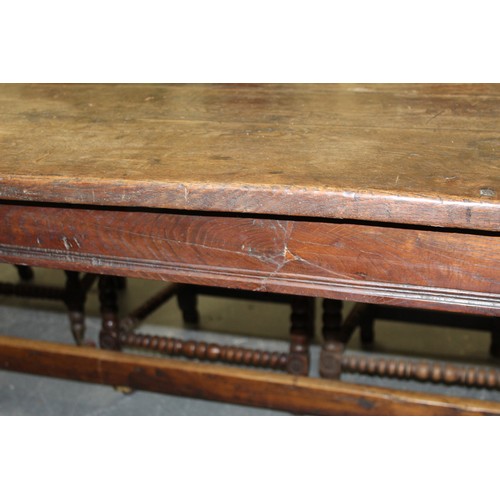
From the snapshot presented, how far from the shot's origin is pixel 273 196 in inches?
54.0

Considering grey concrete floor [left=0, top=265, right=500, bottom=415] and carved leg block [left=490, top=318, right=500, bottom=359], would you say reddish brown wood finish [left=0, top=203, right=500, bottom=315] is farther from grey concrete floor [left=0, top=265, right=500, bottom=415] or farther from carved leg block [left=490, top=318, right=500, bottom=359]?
carved leg block [left=490, top=318, right=500, bottom=359]

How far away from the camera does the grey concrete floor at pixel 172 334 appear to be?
2.62 meters

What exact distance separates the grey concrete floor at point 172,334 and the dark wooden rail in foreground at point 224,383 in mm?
145

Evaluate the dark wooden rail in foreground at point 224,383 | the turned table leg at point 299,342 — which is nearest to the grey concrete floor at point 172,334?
the dark wooden rail in foreground at point 224,383

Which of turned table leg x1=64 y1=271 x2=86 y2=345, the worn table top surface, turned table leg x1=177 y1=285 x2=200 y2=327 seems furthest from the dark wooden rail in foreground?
the worn table top surface

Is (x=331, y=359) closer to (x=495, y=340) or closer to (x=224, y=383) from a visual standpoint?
(x=224, y=383)

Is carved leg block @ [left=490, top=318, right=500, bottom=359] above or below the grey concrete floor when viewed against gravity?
above

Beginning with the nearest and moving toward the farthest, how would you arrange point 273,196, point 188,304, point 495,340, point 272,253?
1. point 273,196
2. point 272,253
3. point 495,340
4. point 188,304

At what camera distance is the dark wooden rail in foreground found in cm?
225

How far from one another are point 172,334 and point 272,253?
1638 millimetres

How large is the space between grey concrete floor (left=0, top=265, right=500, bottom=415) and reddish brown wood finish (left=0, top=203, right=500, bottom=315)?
112 centimetres

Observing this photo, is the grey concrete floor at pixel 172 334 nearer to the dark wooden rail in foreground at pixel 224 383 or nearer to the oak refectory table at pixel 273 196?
the dark wooden rail in foreground at pixel 224 383

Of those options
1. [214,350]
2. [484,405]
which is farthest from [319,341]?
[484,405]

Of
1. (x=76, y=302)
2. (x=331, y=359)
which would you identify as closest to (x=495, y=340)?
(x=331, y=359)
